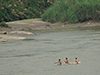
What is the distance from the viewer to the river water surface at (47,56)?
24938mm

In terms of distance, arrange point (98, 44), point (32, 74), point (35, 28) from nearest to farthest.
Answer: point (32, 74) → point (98, 44) → point (35, 28)

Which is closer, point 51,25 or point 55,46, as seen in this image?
point 55,46

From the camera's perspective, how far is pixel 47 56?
3042 centimetres

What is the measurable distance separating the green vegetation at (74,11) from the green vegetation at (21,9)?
520 centimetres

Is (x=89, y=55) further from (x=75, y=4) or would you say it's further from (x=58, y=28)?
(x=75, y=4)

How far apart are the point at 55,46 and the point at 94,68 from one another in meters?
12.1

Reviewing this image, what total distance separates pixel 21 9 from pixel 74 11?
13.0 metres

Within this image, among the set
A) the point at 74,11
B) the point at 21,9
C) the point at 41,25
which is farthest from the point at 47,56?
the point at 21,9

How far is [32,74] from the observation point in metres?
23.9

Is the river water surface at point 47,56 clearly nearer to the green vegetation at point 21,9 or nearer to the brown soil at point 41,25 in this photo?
the brown soil at point 41,25

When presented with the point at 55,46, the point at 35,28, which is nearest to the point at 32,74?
the point at 55,46

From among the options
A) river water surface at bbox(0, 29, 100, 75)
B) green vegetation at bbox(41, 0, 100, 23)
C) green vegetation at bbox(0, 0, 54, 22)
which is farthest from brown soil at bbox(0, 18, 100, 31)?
river water surface at bbox(0, 29, 100, 75)

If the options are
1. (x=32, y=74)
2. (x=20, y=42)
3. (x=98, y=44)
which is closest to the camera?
(x=32, y=74)

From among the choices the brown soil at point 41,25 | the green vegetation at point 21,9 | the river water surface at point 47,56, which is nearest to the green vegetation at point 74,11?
the brown soil at point 41,25
